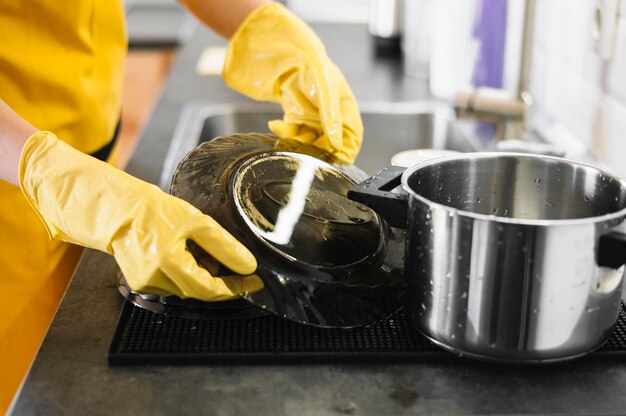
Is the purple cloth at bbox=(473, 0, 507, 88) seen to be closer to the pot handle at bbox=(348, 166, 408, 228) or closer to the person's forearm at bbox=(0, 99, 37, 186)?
the pot handle at bbox=(348, 166, 408, 228)

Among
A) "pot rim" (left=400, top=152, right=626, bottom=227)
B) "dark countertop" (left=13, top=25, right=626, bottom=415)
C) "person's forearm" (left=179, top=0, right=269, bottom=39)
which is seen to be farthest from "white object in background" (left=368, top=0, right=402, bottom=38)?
"dark countertop" (left=13, top=25, right=626, bottom=415)

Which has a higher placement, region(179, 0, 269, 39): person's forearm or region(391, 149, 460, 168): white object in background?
region(179, 0, 269, 39): person's forearm

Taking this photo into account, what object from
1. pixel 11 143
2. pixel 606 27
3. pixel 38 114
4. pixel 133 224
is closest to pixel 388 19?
pixel 606 27

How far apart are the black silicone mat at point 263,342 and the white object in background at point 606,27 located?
2.49 feet

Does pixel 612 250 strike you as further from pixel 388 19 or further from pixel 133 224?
pixel 388 19

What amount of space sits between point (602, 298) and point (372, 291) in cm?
29

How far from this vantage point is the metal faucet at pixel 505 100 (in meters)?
1.91

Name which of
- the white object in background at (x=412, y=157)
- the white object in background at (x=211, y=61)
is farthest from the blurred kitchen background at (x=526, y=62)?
the white object in background at (x=211, y=61)

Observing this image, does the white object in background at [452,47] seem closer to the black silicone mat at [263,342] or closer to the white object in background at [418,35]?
the white object in background at [418,35]

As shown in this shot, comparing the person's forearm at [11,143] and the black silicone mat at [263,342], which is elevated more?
the person's forearm at [11,143]

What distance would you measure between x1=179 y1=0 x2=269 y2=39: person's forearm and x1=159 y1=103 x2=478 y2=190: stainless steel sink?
288mm

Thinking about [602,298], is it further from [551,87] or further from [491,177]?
[551,87]

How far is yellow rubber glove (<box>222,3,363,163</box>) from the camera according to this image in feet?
4.94

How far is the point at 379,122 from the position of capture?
7.06ft
